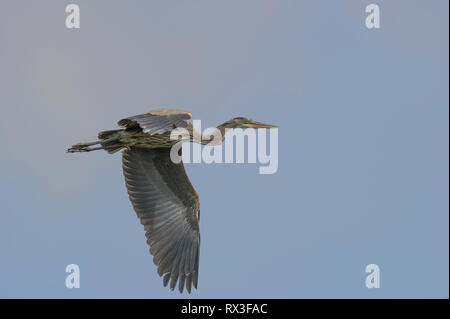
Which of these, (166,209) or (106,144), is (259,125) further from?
(106,144)

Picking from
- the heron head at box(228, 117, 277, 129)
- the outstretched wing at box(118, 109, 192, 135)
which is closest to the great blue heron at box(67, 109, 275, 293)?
the heron head at box(228, 117, 277, 129)

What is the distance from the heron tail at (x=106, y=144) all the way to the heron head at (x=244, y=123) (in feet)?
6.80

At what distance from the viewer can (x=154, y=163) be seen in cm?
1180

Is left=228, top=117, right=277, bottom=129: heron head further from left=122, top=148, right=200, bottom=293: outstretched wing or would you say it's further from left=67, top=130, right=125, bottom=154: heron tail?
left=67, top=130, right=125, bottom=154: heron tail

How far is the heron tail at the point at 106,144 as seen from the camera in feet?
36.0

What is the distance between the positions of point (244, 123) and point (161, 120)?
3.24 meters

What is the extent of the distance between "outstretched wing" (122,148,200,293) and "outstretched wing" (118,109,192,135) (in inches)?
67.9

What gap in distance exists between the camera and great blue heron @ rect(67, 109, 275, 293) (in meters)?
11.6

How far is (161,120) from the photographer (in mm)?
9484

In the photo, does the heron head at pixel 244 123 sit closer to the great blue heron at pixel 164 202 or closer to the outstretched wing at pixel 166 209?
the great blue heron at pixel 164 202

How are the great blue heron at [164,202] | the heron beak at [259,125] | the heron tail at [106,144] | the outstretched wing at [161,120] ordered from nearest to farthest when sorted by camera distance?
1. the outstretched wing at [161,120]
2. the heron tail at [106,144]
3. the great blue heron at [164,202]
4. the heron beak at [259,125]

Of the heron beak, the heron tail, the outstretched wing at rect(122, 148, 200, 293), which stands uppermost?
the heron beak

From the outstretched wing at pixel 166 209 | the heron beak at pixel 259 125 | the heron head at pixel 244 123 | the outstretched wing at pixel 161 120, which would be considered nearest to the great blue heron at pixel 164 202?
the outstretched wing at pixel 166 209
